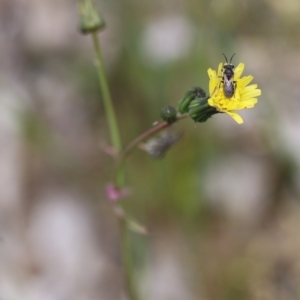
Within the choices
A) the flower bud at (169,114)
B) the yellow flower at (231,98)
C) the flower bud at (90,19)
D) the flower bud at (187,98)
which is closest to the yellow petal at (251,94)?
the yellow flower at (231,98)

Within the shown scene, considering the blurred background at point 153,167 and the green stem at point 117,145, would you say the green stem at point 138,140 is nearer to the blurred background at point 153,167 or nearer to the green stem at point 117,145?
the green stem at point 117,145

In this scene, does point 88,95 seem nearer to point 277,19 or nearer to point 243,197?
point 243,197

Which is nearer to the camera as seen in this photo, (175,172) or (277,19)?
(175,172)

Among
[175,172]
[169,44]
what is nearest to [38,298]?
[175,172]

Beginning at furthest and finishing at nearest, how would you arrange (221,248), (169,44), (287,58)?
1. (287,58)
2. (169,44)
3. (221,248)

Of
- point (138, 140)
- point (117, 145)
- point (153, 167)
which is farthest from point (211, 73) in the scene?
point (153, 167)

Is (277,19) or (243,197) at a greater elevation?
(277,19)
